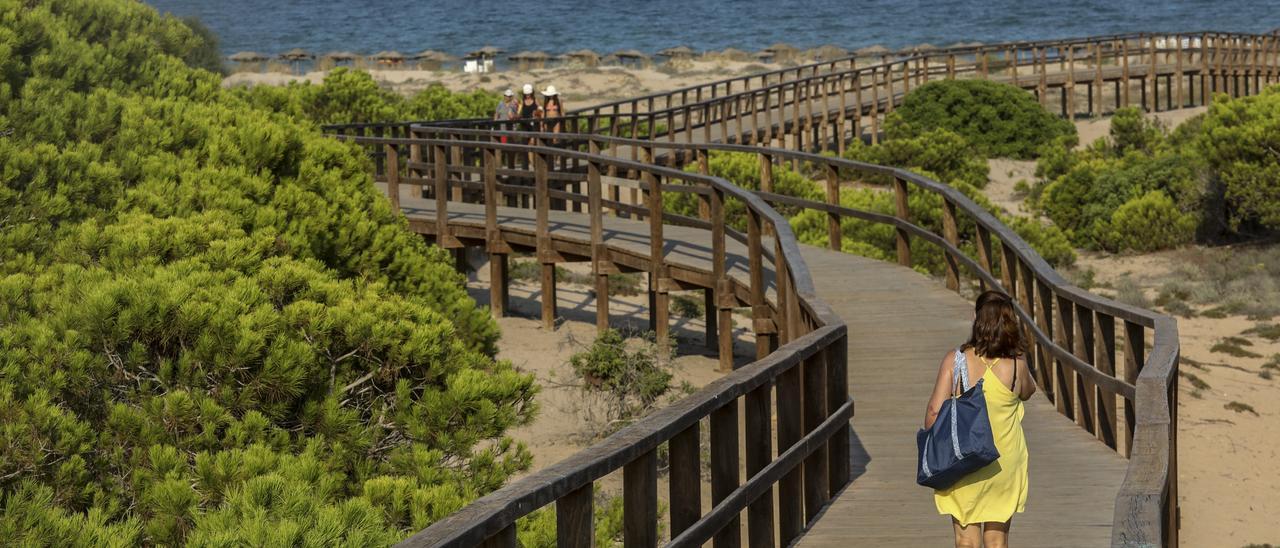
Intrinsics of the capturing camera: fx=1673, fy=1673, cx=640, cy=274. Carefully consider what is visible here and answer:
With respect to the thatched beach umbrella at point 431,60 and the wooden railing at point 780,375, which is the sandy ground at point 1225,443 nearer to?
the wooden railing at point 780,375

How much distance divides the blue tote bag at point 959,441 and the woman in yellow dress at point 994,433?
63mm

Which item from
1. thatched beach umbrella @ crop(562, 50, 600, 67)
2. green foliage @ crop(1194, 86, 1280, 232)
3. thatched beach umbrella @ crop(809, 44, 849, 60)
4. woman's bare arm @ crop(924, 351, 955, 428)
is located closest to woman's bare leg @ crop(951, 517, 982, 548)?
woman's bare arm @ crop(924, 351, 955, 428)

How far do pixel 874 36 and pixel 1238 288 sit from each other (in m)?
77.1

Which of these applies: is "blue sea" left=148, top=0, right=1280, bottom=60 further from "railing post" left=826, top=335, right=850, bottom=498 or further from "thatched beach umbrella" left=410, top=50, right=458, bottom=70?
"railing post" left=826, top=335, right=850, bottom=498

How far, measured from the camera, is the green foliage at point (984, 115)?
3269cm

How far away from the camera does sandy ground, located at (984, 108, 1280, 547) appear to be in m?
11.4

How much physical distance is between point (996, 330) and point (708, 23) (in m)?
102

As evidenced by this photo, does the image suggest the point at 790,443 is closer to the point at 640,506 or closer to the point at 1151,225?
the point at 640,506

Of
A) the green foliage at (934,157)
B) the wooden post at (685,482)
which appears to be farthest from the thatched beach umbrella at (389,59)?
the wooden post at (685,482)

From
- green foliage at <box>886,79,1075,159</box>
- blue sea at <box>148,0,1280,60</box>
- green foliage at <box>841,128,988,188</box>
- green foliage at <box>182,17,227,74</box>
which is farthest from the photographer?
blue sea at <box>148,0,1280,60</box>

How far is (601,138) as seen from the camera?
17984mm

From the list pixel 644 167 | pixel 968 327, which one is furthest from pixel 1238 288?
pixel 968 327

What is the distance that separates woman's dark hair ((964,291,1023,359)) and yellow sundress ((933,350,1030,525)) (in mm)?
69

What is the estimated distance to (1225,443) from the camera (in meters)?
13.4
